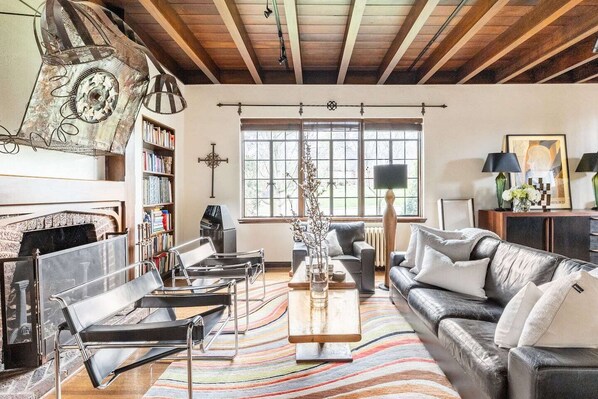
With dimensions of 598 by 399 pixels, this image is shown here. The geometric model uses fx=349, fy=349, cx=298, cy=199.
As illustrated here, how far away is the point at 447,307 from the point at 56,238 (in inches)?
114

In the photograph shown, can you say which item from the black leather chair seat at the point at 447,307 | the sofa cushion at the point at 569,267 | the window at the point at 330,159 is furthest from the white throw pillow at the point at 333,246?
the sofa cushion at the point at 569,267

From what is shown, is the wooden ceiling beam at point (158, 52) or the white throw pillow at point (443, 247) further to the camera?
the wooden ceiling beam at point (158, 52)

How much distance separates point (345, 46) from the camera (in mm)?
3957

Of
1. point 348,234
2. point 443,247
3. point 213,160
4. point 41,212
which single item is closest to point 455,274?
point 443,247

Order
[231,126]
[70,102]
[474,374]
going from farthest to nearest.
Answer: [231,126] → [70,102] → [474,374]

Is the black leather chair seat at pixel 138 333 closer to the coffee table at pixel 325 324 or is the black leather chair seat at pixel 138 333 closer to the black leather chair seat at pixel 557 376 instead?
the coffee table at pixel 325 324

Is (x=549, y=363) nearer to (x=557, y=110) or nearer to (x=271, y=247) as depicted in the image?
(x=271, y=247)

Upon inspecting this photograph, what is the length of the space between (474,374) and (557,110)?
5.23 meters

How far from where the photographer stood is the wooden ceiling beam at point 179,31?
118 inches

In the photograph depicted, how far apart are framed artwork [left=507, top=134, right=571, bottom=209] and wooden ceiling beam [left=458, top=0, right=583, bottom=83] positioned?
133 centimetres

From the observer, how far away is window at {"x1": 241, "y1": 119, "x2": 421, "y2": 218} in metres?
5.36

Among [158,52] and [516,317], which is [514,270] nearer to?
[516,317]

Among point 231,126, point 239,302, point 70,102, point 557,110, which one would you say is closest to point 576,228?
point 557,110

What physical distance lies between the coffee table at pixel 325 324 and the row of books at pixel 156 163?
2.47 metres
